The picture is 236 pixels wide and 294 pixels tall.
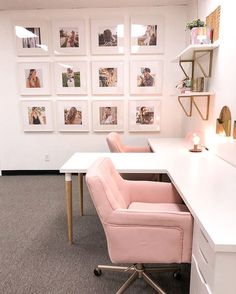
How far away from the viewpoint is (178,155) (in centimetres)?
235

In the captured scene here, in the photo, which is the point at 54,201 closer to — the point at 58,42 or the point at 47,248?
the point at 47,248

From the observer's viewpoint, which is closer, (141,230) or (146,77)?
(141,230)

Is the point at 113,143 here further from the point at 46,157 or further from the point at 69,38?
the point at 69,38

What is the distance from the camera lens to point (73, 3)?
3410 millimetres

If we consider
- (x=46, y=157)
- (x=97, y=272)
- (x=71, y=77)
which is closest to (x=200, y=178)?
(x=97, y=272)

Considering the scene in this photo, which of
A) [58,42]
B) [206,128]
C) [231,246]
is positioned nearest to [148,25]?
[58,42]

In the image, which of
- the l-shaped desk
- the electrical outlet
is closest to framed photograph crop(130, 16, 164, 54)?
the l-shaped desk

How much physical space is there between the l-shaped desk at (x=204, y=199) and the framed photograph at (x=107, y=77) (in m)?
1.60

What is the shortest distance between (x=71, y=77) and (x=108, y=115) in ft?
2.60

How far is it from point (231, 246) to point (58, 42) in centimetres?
361

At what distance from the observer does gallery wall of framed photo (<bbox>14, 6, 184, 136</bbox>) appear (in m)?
3.61

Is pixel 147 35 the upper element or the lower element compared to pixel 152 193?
upper

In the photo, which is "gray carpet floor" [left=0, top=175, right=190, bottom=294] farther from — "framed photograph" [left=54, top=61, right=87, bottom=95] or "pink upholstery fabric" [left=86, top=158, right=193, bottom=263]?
"framed photograph" [left=54, top=61, right=87, bottom=95]

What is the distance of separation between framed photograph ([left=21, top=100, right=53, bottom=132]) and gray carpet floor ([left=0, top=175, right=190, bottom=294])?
3.88 feet
